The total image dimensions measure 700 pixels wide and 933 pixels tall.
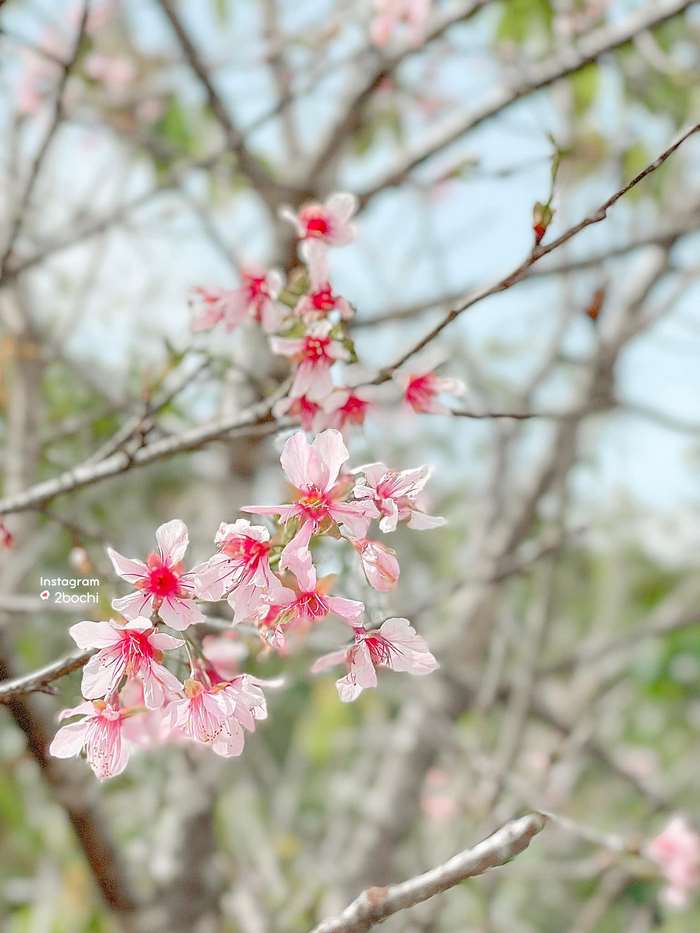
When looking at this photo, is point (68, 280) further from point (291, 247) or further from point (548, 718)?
point (548, 718)

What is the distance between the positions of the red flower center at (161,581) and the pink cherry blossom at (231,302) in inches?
11.9

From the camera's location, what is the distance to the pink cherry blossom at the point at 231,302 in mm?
808

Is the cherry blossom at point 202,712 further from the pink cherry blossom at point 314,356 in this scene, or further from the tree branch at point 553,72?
the tree branch at point 553,72

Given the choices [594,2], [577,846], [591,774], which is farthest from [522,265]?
[591,774]

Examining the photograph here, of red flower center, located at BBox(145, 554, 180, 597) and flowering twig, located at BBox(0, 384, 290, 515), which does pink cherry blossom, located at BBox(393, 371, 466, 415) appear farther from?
red flower center, located at BBox(145, 554, 180, 597)

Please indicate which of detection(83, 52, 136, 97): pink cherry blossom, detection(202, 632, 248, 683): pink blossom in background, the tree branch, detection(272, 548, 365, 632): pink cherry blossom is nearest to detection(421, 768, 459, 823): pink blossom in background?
the tree branch

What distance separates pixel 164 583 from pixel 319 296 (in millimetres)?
286

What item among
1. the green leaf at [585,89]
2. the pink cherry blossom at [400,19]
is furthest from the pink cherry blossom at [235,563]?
the green leaf at [585,89]

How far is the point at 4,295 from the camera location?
207 cm

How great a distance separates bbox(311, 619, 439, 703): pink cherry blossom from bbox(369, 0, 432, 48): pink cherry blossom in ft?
4.04

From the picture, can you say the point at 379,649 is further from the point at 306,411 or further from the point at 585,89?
the point at 585,89

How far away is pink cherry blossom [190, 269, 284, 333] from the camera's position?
808 millimetres

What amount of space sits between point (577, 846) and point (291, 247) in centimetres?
272

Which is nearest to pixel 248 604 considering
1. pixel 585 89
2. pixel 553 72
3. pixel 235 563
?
pixel 235 563
